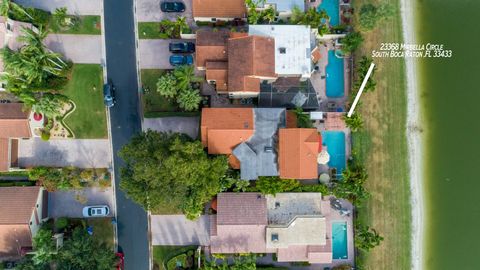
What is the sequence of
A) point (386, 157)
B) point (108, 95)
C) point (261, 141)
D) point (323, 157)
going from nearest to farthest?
point (323, 157) → point (261, 141) → point (108, 95) → point (386, 157)

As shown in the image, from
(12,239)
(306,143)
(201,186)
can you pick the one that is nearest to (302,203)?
(306,143)

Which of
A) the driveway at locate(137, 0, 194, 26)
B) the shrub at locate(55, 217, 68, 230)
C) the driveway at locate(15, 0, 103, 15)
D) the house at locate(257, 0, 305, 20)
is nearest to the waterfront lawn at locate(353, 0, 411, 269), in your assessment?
the house at locate(257, 0, 305, 20)

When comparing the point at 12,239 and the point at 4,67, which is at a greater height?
the point at 4,67

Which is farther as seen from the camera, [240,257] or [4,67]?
[240,257]

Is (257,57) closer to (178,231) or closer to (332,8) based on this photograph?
(332,8)

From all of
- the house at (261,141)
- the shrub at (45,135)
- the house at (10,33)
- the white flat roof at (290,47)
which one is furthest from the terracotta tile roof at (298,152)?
the house at (10,33)

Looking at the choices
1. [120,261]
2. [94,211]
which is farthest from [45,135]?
[120,261]

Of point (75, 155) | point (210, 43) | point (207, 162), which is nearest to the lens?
point (207, 162)

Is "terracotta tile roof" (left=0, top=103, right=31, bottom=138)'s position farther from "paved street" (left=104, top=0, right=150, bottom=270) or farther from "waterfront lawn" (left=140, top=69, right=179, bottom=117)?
"waterfront lawn" (left=140, top=69, right=179, bottom=117)

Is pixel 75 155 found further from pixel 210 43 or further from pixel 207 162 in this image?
pixel 210 43
